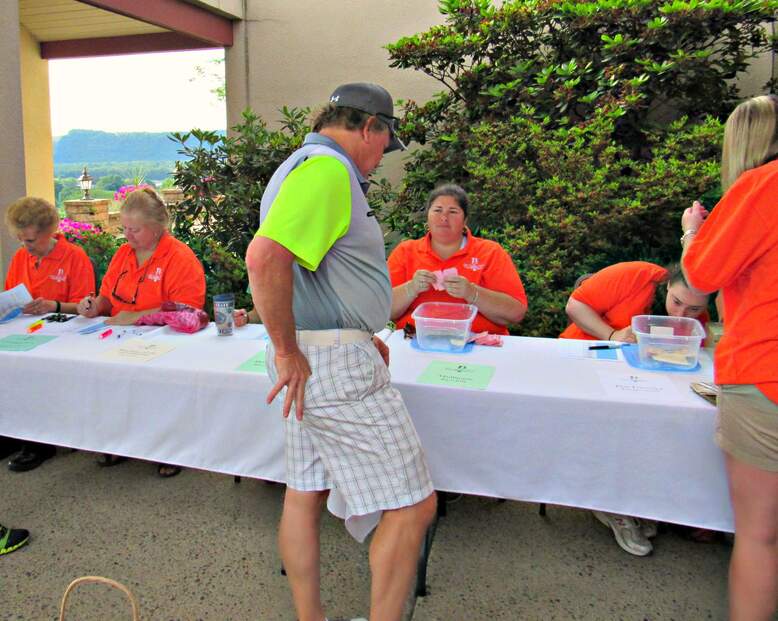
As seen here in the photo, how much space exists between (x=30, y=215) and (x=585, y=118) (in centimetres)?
365

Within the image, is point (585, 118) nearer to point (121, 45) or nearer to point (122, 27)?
point (122, 27)

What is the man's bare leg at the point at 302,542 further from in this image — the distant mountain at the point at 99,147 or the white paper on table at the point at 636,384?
the distant mountain at the point at 99,147

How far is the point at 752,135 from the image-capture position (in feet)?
5.37

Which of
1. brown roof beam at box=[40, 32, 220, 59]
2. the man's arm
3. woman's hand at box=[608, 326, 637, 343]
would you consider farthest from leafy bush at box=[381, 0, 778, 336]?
brown roof beam at box=[40, 32, 220, 59]

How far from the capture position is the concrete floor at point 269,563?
2088 millimetres

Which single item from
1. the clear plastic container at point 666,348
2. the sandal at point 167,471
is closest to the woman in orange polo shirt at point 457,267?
the clear plastic container at point 666,348

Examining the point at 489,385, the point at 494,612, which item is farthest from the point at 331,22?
the point at 494,612

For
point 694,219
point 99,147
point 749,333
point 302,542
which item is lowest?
point 302,542

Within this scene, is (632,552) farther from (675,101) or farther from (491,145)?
(675,101)

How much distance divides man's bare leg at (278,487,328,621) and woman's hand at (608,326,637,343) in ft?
4.77

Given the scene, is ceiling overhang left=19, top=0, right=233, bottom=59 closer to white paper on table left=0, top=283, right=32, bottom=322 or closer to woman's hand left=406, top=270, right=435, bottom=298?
white paper on table left=0, top=283, right=32, bottom=322

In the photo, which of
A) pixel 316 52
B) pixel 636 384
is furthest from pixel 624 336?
pixel 316 52

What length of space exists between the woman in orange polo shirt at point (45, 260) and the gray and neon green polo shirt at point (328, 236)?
2330mm

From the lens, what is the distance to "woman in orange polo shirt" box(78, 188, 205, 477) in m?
3.14
